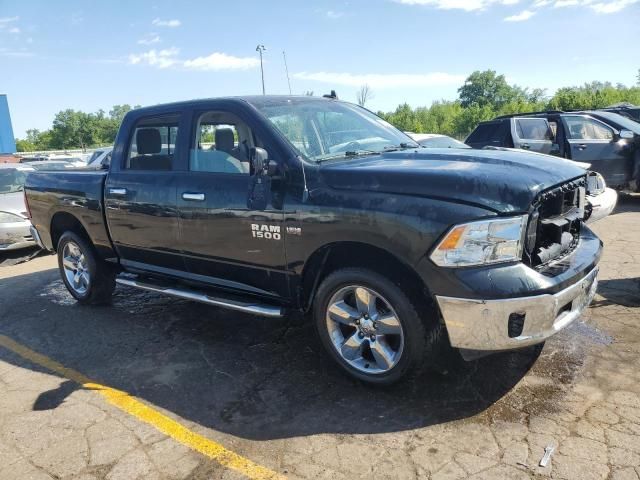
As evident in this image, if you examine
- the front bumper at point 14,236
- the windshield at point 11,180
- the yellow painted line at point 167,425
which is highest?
the windshield at point 11,180

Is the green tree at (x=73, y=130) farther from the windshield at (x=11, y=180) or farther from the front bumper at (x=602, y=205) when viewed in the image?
the front bumper at (x=602, y=205)

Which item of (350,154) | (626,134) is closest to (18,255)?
(350,154)

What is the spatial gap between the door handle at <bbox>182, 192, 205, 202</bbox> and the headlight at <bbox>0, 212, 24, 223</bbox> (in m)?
5.86

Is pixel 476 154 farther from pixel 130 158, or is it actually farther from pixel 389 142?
pixel 130 158

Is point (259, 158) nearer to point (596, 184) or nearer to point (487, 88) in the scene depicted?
point (596, 184)

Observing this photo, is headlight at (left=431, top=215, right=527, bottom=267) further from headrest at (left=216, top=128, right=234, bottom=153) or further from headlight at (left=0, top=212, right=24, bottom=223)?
headlight at (left=0, top=212, right=24, bottom=223)

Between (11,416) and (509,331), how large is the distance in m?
3.21

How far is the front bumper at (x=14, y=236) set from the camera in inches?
331

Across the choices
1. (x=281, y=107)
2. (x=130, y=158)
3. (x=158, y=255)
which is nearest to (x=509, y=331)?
(x=281, y=107)

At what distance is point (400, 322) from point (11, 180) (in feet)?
31.5

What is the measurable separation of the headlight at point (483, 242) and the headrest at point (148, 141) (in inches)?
114

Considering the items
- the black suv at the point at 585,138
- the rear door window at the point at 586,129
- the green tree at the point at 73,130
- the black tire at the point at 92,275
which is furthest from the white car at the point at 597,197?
the green tree at the point at 73,130

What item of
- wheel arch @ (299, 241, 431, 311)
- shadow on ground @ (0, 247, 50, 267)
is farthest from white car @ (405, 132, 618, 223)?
shadow on ground @ (0, 247, 50, 267)

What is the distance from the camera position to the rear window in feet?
34.9
